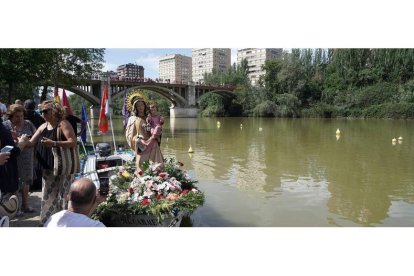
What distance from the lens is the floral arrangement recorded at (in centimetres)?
457

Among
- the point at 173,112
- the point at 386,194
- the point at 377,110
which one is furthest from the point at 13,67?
the point at 173,112

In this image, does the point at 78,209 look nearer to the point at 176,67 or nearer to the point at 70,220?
the point at 70,220

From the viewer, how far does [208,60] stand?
14500cm

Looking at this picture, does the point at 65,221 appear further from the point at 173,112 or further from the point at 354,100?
the point at 173,112

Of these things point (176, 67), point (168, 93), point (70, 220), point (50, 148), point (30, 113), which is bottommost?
point (70, 220)

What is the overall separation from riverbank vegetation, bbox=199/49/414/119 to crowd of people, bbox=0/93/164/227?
4436 centimetres

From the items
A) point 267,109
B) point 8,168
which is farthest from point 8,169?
point 267,109

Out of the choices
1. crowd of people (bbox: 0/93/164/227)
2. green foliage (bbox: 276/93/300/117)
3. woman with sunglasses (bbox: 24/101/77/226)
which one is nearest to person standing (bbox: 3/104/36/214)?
crowd of people (bbox: 0/93/164/227)

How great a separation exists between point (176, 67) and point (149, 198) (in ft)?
503

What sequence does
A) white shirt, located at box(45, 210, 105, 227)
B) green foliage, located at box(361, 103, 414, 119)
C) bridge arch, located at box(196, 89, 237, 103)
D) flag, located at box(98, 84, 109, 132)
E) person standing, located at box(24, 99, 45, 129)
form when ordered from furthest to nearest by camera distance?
bridge arch, located at box(196, 89, 237, 103)
green foliage, located at box(361, 103, 414, 119)
flag, located at box(98, 84, 109, 132)
person standing, located at box(24, 99, 45, 129)
white shirt, located at box(45, 210, 105, 227)

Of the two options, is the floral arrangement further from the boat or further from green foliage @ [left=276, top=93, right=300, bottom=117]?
green foliage @ [left=276, top=93, right=300, bottom=117]

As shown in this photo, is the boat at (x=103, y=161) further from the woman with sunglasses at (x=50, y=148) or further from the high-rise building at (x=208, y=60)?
the high-rise building at (x=208, y=60)

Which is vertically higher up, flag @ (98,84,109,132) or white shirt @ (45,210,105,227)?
flag @ (98,84,109,132)

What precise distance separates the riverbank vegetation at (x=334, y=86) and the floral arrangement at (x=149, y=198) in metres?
44.8
